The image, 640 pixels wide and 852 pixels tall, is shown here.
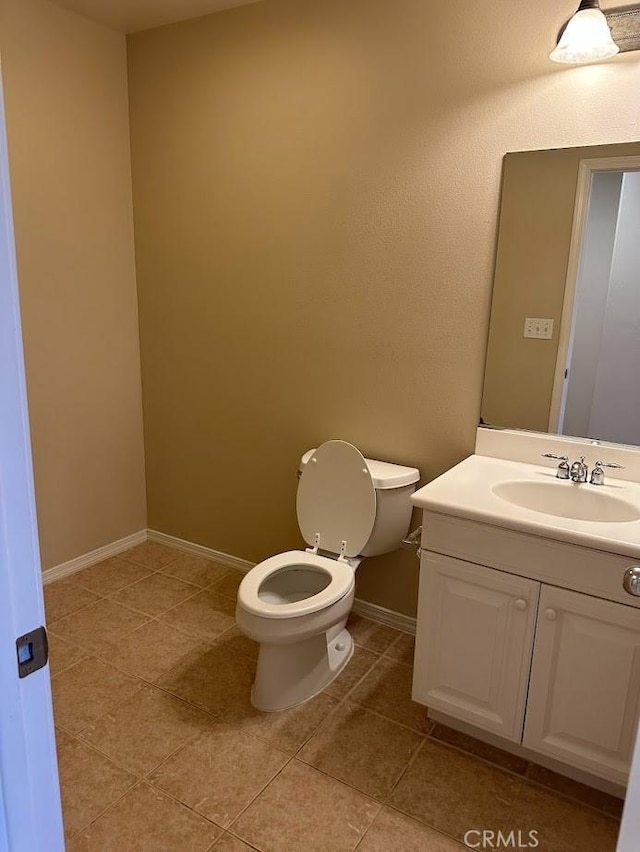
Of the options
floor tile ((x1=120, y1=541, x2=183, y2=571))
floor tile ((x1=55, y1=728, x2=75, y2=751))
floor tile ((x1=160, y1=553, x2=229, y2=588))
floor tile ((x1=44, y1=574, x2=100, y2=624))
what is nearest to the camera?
floor tile ((x1=55, y1=728, x2=75, y2=751))

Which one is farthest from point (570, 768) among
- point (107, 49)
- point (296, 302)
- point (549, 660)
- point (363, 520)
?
point (107, 49)

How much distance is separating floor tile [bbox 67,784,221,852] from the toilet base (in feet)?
1.52

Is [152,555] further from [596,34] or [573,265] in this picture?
[596,34]

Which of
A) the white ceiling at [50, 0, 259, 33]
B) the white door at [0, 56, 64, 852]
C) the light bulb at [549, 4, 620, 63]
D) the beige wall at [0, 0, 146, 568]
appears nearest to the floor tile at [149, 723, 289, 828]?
the white door at [0, 56, 64, 852]

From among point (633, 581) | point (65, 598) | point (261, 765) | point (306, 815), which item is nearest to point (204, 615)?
point (65, 598)

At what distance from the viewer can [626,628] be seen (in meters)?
1.58

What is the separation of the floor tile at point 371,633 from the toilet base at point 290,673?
0.30 meters

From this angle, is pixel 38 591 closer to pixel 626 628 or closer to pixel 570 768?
pixel 626 628

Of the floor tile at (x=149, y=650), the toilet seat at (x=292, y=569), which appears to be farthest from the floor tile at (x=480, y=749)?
the floor tile at (x=149, y=650)

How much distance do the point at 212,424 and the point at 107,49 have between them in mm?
1815

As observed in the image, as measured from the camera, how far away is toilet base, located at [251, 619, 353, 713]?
6.84 feet

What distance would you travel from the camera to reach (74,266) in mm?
2814

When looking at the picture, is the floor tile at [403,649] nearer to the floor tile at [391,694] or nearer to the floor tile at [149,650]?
A: the floor tile at [391,694]

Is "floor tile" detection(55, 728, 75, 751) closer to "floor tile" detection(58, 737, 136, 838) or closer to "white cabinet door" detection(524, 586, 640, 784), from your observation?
"floor tile" detection(58, 737, 136, 838)
